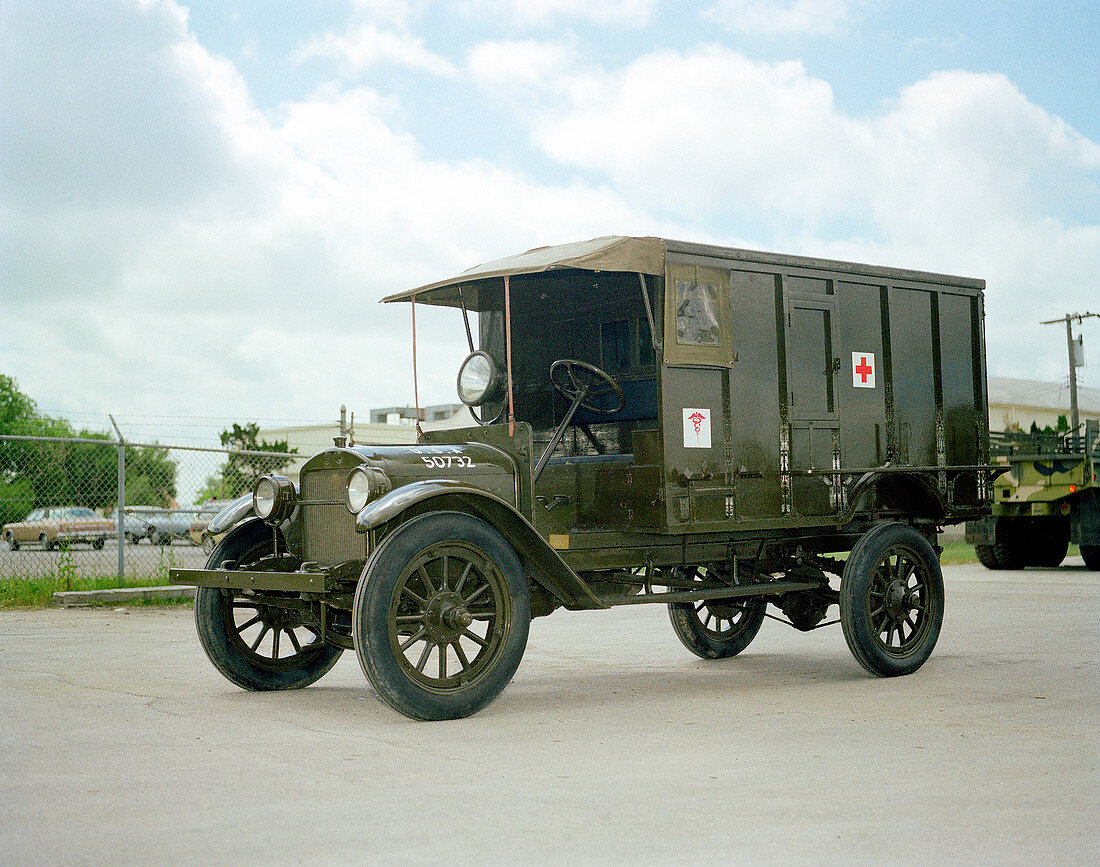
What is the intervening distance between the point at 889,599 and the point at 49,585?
902 cm

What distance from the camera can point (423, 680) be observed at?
19.1 feet

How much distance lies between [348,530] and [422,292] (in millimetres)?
1914

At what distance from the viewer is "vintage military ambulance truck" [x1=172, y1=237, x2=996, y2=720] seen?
19.9 feet

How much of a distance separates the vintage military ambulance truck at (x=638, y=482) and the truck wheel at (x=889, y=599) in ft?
0.06

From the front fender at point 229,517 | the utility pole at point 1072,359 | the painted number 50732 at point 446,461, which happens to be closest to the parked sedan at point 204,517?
the front fender at point 229,517

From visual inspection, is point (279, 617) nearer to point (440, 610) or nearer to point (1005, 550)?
point (440, 610)

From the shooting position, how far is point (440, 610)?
596 cm

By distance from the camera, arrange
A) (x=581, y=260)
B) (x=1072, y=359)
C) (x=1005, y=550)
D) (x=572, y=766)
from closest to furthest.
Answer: (x=572, y=766) < (x=581, y=260) < (x=1005, y=550) < (x=1072, y=359)

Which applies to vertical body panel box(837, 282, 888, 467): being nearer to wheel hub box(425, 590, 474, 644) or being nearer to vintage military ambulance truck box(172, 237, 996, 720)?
vintage military ambulance truck box(172, 237, 996, 720)

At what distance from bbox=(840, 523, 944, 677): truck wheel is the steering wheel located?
6.35 feet

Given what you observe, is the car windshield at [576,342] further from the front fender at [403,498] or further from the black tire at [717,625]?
the front fender at [403,498]

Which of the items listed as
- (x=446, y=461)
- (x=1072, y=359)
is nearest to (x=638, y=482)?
(x=446, y=461)

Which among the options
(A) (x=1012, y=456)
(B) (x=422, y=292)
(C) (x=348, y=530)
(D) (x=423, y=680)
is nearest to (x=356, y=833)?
(D) (x=423, y=680)

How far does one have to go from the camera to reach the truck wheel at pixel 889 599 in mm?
7473
